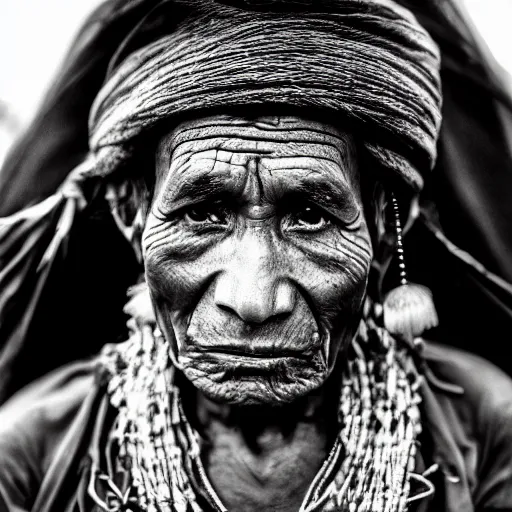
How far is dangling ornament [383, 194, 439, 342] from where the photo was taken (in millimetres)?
1534

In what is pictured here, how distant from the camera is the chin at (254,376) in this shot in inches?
53.4

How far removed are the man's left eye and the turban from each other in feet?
0.49

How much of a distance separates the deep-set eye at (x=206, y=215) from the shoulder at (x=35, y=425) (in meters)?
0.49

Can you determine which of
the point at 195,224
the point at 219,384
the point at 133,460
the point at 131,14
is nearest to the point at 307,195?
the point at 195,224

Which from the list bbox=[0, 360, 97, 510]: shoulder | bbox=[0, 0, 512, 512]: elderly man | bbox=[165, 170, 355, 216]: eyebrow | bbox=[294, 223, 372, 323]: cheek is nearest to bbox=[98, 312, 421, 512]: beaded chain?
bbox=[0, 0, 512, 512]: elderly man

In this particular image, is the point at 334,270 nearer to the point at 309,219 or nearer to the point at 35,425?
the point at 309,219

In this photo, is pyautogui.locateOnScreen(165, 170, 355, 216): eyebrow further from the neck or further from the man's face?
the neck

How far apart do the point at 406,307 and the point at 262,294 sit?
356 mm

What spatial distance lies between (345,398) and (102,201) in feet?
2.05

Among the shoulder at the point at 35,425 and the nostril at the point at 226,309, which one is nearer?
the nostril at the point at 226,309

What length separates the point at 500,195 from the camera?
5.65ft

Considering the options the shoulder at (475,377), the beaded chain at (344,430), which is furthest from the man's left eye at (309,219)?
the shoulder at (475,377)

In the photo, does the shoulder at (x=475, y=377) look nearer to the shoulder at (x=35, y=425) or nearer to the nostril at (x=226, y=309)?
the nostril at (x=226, y=309)

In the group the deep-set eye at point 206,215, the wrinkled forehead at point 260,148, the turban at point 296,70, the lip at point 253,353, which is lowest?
the lip at point 253,353
